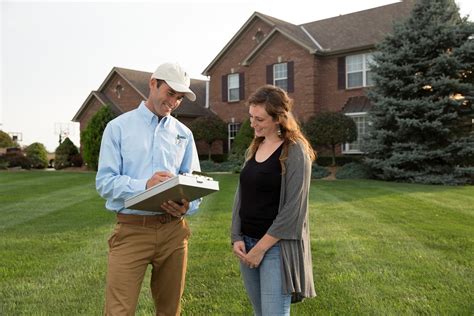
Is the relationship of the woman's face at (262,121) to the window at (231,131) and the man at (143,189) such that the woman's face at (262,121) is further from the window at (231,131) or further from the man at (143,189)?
the window at (231,131)

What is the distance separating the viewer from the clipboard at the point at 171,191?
8.70 ft

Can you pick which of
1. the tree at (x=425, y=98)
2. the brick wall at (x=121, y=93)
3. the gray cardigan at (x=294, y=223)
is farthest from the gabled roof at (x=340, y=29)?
the gray cardigan at (x=294, y=223)

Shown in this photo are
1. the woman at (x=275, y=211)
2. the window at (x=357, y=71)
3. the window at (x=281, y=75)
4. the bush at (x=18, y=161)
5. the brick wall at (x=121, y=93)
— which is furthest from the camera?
the brick wall at (x=121, y=93)

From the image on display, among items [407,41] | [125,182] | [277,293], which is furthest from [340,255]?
[407,41]

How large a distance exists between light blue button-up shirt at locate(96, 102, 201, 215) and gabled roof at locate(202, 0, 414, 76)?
20.4 meters

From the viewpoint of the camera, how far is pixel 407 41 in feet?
59.2

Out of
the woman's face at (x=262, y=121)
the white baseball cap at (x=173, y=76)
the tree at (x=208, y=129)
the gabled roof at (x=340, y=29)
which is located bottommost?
the woman's face at (x=262, y=121)

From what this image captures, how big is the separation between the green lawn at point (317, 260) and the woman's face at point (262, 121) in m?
2.13

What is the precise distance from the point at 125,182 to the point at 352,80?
21.6m

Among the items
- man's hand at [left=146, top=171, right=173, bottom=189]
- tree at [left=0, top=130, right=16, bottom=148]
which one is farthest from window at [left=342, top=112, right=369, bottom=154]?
tree at [left=0, top=130, right=16, bottom=148]

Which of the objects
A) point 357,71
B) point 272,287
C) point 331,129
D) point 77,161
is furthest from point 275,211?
point 77,161

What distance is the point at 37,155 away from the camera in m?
29.9

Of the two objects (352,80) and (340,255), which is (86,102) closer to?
(352,80)

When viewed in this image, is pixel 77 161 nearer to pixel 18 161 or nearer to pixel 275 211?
pixel 18 161
